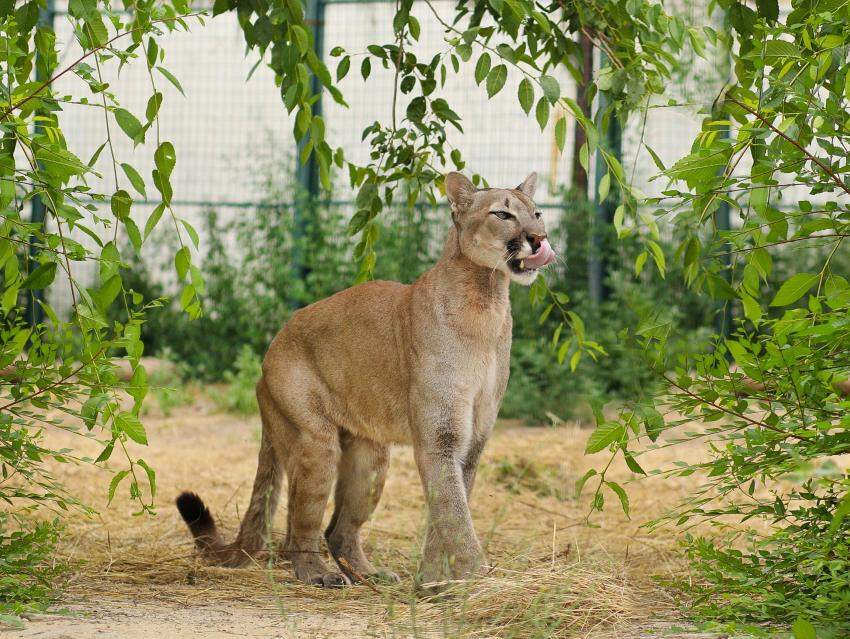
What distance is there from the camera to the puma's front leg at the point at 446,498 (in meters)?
3.39

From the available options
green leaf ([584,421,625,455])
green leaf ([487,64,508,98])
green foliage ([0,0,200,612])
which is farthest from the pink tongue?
green foliage ([0,0,200,612])

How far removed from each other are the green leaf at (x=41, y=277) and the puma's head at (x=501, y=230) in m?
1.70

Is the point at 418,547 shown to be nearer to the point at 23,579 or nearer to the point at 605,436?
the point at 605,436

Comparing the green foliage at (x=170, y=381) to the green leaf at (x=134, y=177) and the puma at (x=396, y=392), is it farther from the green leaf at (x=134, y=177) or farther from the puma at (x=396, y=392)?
the green leaf at (x=134, y=177)

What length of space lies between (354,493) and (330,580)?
1.75 ft

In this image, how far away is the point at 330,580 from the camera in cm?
378

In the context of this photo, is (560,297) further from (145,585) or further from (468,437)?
(145,585)

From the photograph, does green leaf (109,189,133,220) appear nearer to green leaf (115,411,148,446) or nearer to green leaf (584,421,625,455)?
green leaf (115,411,148,446)

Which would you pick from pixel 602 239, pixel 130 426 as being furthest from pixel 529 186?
pixel 602 239

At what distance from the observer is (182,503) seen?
399cm

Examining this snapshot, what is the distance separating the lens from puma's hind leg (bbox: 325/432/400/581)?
418cm

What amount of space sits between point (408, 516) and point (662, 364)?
2.68 meters

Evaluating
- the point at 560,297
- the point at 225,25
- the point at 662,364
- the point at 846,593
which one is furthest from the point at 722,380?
the point at 225,25

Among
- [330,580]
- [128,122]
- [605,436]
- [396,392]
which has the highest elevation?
[128,122]
